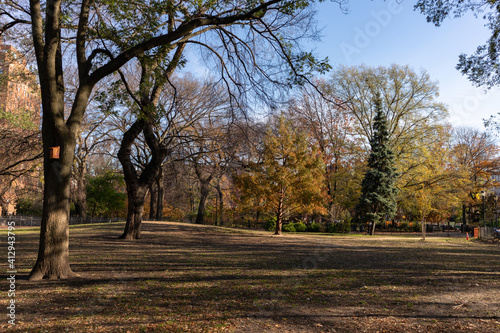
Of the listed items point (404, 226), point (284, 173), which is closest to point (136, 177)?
point (284, 173)

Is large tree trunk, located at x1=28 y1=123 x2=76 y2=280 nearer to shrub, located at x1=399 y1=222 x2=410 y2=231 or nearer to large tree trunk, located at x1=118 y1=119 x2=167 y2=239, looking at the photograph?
large tree trunk, located at x1=118 y1=119 x2=167 y2=239

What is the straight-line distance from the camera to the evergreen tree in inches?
1143

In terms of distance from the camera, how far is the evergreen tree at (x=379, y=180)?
29031 mm

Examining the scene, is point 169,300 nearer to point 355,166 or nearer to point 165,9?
point 165,9

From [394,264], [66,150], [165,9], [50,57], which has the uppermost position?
[165,9]

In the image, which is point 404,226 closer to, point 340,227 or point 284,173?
point 340,227

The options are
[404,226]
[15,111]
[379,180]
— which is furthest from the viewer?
[404,226]

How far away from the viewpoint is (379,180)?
95.6 feet

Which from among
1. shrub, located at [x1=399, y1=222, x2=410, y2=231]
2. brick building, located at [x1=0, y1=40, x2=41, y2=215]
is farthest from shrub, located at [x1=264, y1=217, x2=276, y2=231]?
brick building, located at [x1=0, y1=40, x2=41, y2=215]

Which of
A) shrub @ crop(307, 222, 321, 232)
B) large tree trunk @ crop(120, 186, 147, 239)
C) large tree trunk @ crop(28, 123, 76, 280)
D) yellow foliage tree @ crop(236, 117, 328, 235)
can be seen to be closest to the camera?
large tree trunk @ crop(28, 123, 76, 280)

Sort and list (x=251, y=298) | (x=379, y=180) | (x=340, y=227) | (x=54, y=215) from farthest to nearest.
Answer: (x=340, y=227) → (x=379, y=180) → (x=54, y=215) → (x=251, y=298)

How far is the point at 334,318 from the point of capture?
4.75 metres

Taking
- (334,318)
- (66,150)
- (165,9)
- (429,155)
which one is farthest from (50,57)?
(429,155)

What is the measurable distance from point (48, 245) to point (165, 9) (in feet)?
18.7
